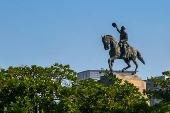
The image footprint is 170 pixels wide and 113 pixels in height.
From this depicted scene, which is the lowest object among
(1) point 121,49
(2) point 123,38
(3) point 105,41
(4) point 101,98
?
(4) point 101,98

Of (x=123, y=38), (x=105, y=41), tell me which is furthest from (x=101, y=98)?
(x=123, y=38)

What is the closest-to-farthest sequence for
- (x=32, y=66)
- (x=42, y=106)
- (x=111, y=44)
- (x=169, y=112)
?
(x=169, y=112) < (x=42, y=106) < (x=32, y=66) < (x=111, y=44)

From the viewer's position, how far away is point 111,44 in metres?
34.3

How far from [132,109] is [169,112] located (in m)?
2.37

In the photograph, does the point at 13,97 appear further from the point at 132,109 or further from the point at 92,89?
the point at 132,109

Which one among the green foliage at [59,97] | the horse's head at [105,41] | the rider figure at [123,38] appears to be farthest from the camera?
the rider figure at [123,38]

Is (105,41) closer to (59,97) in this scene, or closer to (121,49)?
(121,49)

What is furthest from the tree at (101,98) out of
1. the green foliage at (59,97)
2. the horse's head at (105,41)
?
the horse's head at (105,41)

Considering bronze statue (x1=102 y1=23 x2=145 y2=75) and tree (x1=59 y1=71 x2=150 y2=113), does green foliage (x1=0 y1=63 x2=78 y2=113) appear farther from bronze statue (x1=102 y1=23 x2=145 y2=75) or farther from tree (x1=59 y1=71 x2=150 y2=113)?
bronze statue (x1=102 y1=23 x2=145 y2=75)

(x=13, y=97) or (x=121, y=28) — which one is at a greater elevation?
(x=121, y=28)

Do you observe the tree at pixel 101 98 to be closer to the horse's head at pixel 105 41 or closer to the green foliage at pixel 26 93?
the green foliage at pixel 26 93

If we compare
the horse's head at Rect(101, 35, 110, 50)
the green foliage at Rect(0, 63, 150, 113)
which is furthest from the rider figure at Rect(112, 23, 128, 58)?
the green foliage at Rect(0, 63, 150, 113)

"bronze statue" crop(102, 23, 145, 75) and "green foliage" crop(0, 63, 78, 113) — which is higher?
"bronze statue" crop(102, 23, 145, 75)

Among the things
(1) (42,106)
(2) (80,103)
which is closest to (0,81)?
(1) (42,106)
